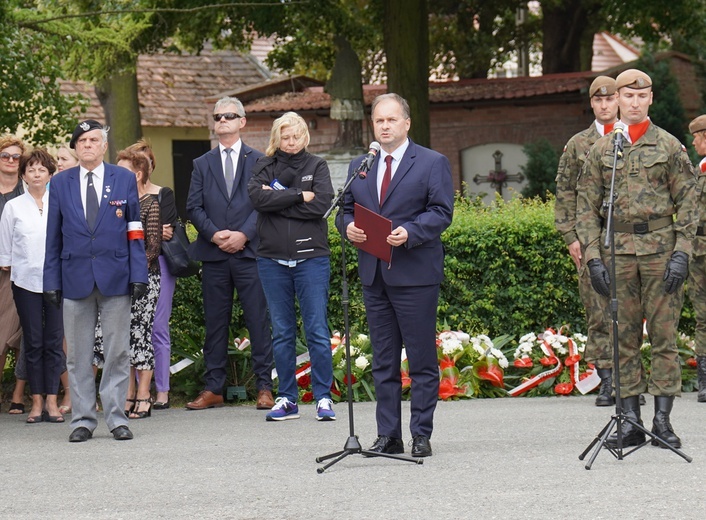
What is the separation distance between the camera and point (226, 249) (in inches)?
394

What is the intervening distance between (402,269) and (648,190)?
4.98 feet

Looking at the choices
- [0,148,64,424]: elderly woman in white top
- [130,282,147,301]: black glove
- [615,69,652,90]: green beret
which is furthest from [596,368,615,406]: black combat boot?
[0,148,64,424]: elderly woman in white top

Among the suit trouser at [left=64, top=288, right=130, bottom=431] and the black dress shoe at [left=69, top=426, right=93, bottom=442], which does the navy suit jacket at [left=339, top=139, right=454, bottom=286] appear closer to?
the suit trouser at [left=64, top=288, right=130, bottom=431]

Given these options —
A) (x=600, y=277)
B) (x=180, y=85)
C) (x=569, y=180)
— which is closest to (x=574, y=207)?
(x=569, y=180)

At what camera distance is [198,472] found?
296 inches

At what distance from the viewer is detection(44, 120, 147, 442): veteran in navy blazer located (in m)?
8.81

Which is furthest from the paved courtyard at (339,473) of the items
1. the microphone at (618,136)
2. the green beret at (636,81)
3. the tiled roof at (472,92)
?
the tiled roof at (472,92)

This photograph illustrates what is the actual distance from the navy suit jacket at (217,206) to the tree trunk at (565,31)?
20728 millimetres

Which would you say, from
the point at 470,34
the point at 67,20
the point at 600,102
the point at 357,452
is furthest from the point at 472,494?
the point at 470,34

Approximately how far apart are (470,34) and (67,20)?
2056 cm

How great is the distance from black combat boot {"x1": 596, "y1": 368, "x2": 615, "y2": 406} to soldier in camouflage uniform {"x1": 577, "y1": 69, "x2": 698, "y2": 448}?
6.59ft

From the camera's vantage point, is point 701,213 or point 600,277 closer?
point 600,277

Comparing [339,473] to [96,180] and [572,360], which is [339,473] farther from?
[572,360]

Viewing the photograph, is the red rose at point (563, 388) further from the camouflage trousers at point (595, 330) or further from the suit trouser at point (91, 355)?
the suit trouser at point (91, 355)
